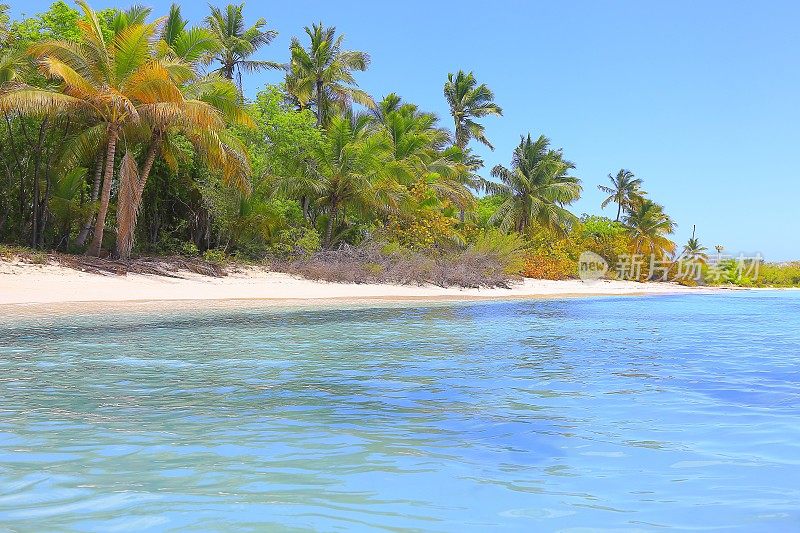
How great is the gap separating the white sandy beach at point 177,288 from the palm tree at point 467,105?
20475mm

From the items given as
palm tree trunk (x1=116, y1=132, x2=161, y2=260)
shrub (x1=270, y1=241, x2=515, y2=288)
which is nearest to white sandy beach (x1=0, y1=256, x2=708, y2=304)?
shrub (x1=270, y1=241, x2=515, y2=288)

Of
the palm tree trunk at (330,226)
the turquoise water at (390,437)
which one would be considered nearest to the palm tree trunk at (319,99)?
the palm tree trunk at (330,226)

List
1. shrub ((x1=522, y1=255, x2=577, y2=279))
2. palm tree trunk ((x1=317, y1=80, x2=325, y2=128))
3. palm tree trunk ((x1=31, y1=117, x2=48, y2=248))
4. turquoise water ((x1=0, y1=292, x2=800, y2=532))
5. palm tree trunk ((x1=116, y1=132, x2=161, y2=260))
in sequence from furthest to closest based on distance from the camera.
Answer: shrub ((x1=522, y1=255, x2=577, y2=279)) < palm tree trunk ((x1=317, y1=80, x2=325, y2=128)) < palm tree trunk ((x1=31, y1=117, x2=48, y2=248)) < palm tree trunk ((x1=116, y1=132, x2=161, y2=260)) < turquoise water ((x1=0, y1=292, x2=800, y2=532))

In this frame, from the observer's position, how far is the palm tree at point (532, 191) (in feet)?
126

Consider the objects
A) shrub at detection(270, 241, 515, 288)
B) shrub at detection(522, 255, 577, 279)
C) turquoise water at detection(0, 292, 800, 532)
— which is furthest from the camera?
shrub at detection(522, 255, 577, 279)

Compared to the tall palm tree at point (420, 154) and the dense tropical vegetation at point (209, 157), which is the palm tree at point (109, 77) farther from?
the tall palm tree at point (420, 154)

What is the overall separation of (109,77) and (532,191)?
26386 millimetres

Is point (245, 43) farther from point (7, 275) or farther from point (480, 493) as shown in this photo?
point (480, 493)

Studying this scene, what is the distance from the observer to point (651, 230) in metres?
49.8

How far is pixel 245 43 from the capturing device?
3020 centimetres

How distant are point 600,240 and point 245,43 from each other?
2810 centimetres

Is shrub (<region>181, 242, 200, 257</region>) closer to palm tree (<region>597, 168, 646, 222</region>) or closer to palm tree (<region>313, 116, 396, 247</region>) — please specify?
palm tree (<region>313, 116, 396, 247</region>)

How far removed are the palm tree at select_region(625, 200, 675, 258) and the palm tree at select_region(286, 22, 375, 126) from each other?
25940 mm

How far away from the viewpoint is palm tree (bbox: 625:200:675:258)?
48.6 meters
